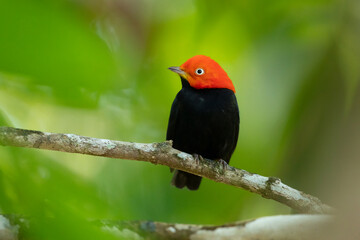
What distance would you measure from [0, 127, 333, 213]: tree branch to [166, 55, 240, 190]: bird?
735mm

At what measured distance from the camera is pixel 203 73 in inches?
184

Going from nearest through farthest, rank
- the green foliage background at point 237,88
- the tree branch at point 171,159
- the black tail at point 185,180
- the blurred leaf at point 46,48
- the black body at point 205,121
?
the blurred leaf at point 46,48
the tree branch at point 171,159
the green foliage background at point 237,88
the black body at point 205,121
the black tail at point 185,180

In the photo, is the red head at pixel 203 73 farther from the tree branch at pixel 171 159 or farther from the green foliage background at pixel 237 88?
the tree branch at pixel 171 159

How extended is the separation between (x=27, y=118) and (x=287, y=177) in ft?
8.68

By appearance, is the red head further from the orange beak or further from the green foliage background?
the green foliage background

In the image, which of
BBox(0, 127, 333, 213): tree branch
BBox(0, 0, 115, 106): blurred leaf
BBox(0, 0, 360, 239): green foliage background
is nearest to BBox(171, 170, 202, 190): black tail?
BBox(0, 0, 360, 239): green foliage background

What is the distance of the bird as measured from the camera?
455cm

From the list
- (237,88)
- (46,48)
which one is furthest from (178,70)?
(46,48)

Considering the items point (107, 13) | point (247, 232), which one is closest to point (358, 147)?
point (107, 13)

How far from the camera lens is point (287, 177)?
4.75m

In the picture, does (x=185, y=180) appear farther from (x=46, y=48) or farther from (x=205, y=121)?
(x=46, y=48)

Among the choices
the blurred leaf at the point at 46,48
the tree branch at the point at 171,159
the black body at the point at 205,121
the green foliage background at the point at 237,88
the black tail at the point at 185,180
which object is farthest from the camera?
the black tail at the point at 185,180

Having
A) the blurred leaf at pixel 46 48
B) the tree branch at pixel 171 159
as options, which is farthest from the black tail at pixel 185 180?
the blurred leaf at pixel 46 48

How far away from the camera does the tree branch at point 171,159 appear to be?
294cm
